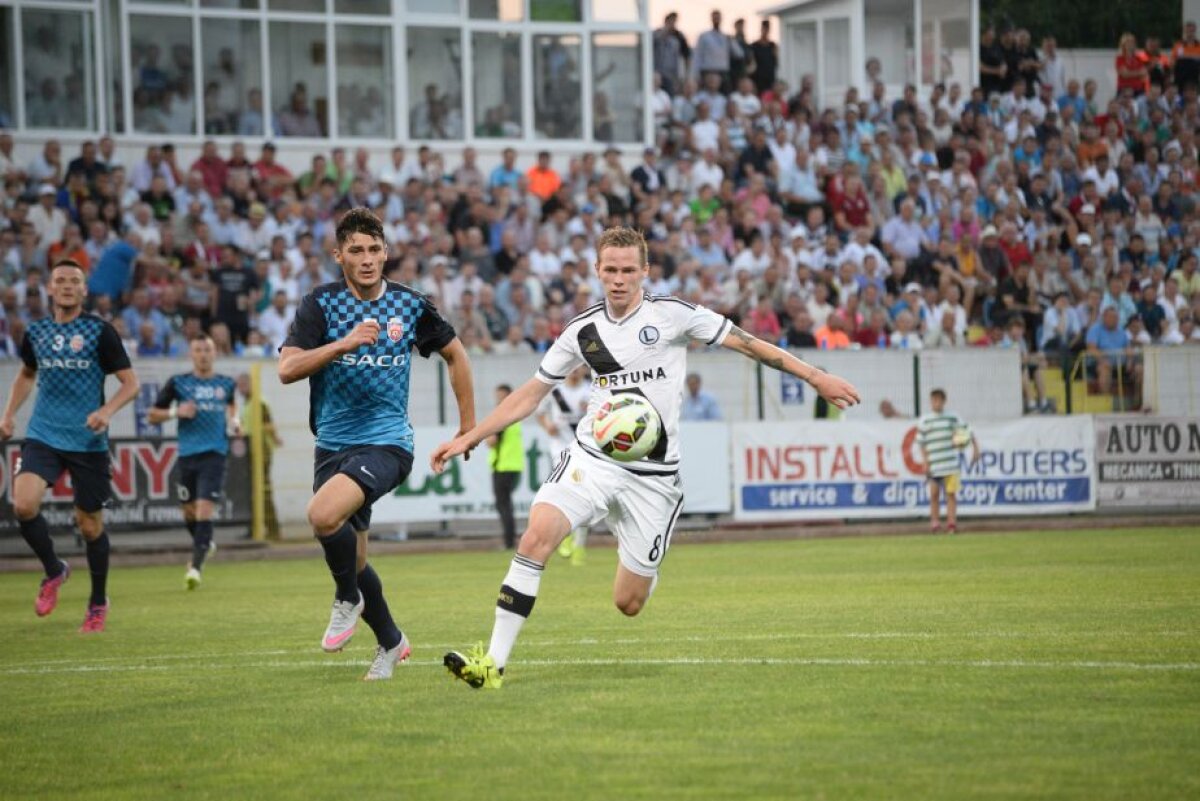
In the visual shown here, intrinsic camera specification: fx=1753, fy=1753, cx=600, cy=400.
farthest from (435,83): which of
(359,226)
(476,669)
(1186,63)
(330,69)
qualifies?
(476,669)

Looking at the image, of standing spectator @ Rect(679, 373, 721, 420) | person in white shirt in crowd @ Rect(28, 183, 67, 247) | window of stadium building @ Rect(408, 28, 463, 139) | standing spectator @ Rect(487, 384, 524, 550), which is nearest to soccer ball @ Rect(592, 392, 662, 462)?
standing spectator @ Rect(487, 384, 524, 550)

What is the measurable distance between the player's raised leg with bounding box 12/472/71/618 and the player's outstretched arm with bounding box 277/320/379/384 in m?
4.79

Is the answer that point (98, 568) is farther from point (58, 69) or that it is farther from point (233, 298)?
point (58, 69)

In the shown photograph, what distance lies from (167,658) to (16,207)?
1610 cm

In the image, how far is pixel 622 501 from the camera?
1012 cm

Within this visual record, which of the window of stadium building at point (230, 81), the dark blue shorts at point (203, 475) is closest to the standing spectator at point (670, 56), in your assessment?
the window of stadium building at point (230, 81)

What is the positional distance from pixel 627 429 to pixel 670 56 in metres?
26.1

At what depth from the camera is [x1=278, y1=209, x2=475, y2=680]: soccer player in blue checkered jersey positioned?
989 cm

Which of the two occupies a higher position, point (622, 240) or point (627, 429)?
point (622, 240)

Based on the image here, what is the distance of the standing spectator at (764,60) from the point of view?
116 feet

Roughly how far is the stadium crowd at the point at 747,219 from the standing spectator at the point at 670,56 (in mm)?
52

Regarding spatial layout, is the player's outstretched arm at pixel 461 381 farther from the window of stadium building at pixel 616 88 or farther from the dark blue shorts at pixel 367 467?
the window of stadium building at pixel 616 88

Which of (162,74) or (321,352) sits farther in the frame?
(162,74)

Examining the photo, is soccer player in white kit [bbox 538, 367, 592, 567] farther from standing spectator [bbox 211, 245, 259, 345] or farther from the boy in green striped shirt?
the boy in green striped shirt
